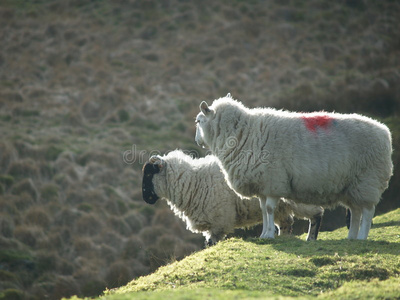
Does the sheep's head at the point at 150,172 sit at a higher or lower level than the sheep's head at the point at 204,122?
lower

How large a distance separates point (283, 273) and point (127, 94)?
2679 centimetres

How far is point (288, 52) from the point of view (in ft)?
121

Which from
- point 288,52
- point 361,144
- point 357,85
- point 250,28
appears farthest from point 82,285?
point 250,28

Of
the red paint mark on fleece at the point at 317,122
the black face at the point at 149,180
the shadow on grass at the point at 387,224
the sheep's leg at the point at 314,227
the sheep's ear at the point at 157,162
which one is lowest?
the shadow on grass at the point at 387,224

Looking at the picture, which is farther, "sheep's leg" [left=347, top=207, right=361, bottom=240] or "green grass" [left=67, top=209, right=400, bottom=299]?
"sheep's leg" [left=347, top=207, right=361, bottom=240]

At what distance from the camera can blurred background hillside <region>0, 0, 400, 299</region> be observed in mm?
20328

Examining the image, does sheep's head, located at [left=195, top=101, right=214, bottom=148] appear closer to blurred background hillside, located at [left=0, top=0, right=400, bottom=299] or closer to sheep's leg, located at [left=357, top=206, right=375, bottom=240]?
sheep's leg, located at [left=357, top=206, right=375, bottom=240]

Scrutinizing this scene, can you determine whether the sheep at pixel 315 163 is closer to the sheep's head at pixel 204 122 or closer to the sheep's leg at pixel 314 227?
the sheep's head at pixel 204 122

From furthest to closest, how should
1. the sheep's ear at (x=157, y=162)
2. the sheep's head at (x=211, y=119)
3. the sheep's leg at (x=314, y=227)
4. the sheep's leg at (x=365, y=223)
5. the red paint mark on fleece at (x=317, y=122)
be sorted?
the sheep's ear at (x=157, y=162) → the sheep's leg at (x=314, y=227) → the sheep's head at (x=211, y=119) → the red paint mark on fleece at (x=317, y=122) → the sheep's leg at (x=365, y=223)

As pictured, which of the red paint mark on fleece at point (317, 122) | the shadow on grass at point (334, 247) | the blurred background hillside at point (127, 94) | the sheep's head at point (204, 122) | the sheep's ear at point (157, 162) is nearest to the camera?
the shadow on grass at point (334, 247)

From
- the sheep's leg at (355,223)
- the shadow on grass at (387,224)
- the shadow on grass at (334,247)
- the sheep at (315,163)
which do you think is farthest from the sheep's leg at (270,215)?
the shadow on grass at (387,224)

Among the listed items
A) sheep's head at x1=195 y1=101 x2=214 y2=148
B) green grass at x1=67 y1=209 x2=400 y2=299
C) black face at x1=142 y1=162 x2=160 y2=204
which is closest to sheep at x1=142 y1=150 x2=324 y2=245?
black face at x1=142 y1=162 x2=160 y2=204

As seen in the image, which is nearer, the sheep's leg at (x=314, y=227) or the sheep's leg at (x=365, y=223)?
the sheep's leg at (x=365, y=223)

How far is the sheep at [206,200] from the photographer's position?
11805 mm
